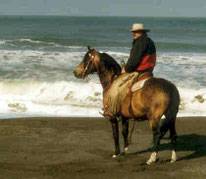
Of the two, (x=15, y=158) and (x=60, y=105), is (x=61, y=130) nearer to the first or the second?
(x=15, y=158)

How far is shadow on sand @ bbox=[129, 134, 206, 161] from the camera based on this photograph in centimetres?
850

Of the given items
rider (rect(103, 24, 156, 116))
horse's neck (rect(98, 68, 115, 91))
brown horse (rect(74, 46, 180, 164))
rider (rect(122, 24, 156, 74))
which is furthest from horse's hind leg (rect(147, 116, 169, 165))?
horse's neck (rect(98, 68, 115, 91))

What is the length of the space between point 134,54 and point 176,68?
652 inches

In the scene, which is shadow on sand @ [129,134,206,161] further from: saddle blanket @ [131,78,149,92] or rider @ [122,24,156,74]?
rider @ [122,24,156,74]

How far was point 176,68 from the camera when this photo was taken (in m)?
23.8

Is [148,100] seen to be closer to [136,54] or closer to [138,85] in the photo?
[138,85]

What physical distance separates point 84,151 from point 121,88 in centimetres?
179

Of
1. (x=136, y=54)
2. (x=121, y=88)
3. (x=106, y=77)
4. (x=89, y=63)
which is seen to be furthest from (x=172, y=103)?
(x=89, y=63)

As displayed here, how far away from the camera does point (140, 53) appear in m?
7.56

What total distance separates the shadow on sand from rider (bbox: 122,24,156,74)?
75.0 inches

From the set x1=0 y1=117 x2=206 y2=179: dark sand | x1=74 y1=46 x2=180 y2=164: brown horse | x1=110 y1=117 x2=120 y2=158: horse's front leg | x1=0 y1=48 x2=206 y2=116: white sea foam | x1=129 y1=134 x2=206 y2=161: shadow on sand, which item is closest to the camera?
x1=0 y1=117 x2=206 y2=179: dark sand

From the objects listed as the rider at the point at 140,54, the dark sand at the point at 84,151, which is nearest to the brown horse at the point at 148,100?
the rider at the point at 140,54

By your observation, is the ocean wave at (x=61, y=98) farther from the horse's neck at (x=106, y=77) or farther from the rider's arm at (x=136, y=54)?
the rider's arm at (x=136, y=54)

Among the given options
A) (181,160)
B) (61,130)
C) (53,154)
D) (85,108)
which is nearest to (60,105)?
(85,108)
